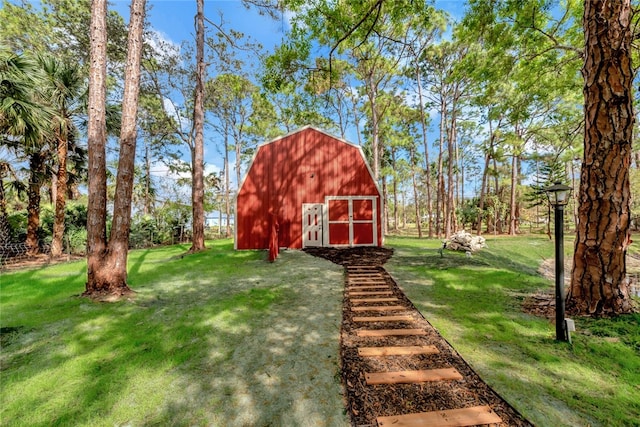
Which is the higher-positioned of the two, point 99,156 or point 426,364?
point 99,156

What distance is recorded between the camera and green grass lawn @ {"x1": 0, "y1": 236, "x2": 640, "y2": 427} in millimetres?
1819

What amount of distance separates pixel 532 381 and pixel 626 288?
249 cm

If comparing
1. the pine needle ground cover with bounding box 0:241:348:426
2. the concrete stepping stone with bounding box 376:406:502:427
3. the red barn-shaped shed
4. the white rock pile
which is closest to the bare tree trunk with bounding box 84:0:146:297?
the pine needle ground cover with bounding box 0:241:348:426

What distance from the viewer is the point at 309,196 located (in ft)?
33.2

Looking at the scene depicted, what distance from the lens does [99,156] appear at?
411 cm

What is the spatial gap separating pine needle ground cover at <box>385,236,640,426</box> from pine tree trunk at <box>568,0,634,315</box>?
395 mm

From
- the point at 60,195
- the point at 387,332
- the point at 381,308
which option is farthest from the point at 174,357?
the point at 60,195

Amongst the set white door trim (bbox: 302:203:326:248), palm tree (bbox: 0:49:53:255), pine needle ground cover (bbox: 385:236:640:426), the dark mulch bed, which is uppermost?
palm tree (bbox: 0:49:53:255)

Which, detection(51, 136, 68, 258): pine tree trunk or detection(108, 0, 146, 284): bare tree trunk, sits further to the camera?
detection(51, 136, 68, 258): pine tree trunk

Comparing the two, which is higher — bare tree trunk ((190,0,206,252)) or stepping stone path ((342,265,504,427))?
bare tree trunk ((190,0,206,252))

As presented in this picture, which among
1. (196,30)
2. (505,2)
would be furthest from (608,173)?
(196,30)

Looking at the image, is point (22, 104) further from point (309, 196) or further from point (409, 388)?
point (409, 388)

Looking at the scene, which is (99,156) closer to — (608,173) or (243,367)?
(243,367)

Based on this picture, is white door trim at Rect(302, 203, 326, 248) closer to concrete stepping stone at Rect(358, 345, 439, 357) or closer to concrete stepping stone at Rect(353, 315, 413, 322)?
concrete stepping stone at Rect(353, 315, 413, 322)
